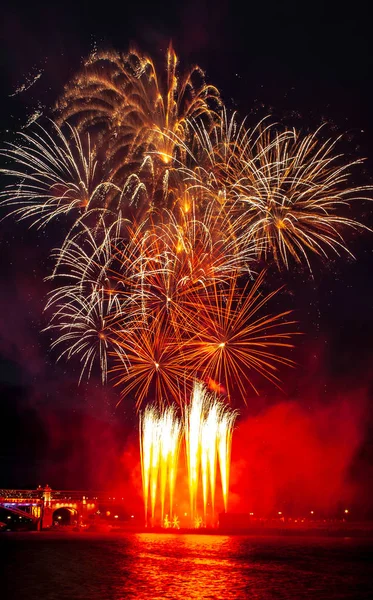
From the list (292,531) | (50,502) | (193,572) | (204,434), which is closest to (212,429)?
(204,434)

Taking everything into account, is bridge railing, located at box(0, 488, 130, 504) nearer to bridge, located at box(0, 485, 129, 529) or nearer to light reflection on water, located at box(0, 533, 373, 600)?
bridge, located at box(0, 485, 129, 529)

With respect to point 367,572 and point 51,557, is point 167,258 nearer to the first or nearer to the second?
point 367,572

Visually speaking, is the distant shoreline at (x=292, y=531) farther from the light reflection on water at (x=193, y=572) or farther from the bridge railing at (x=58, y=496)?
the bridge railing at (x=58, y=496)

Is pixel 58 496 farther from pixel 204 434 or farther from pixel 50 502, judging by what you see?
pixel 204 434

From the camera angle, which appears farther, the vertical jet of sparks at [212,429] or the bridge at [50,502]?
the bridge at [50,502]

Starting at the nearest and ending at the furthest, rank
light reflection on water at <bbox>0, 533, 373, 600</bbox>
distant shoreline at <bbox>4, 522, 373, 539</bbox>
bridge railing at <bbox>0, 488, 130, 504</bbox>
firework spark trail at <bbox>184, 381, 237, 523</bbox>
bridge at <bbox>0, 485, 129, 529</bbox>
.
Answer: light reflection on water at <bbox>0, 533, 373, 600</bbox>
firework spark trail at <bbox>184, 381, 237, 523</bbox>
distant shoreline at <bbox>4, 522, 373, 539</bbox>
bridge at <bbox>0, 485, 129, 529</bbox>
bridge railing at <bbox>0, 488, 130, 504</bbox>

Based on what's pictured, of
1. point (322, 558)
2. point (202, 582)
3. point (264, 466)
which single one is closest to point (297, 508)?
point (264, 466)

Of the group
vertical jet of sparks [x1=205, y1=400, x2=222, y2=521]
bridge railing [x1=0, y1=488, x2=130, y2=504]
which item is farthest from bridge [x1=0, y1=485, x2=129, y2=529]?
vertical jet of sparks [x1=205, y1=400, x2=222, y2=521]

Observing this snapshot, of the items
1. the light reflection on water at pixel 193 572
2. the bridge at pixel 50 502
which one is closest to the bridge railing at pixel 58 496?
the bridge at pixel 50 502
